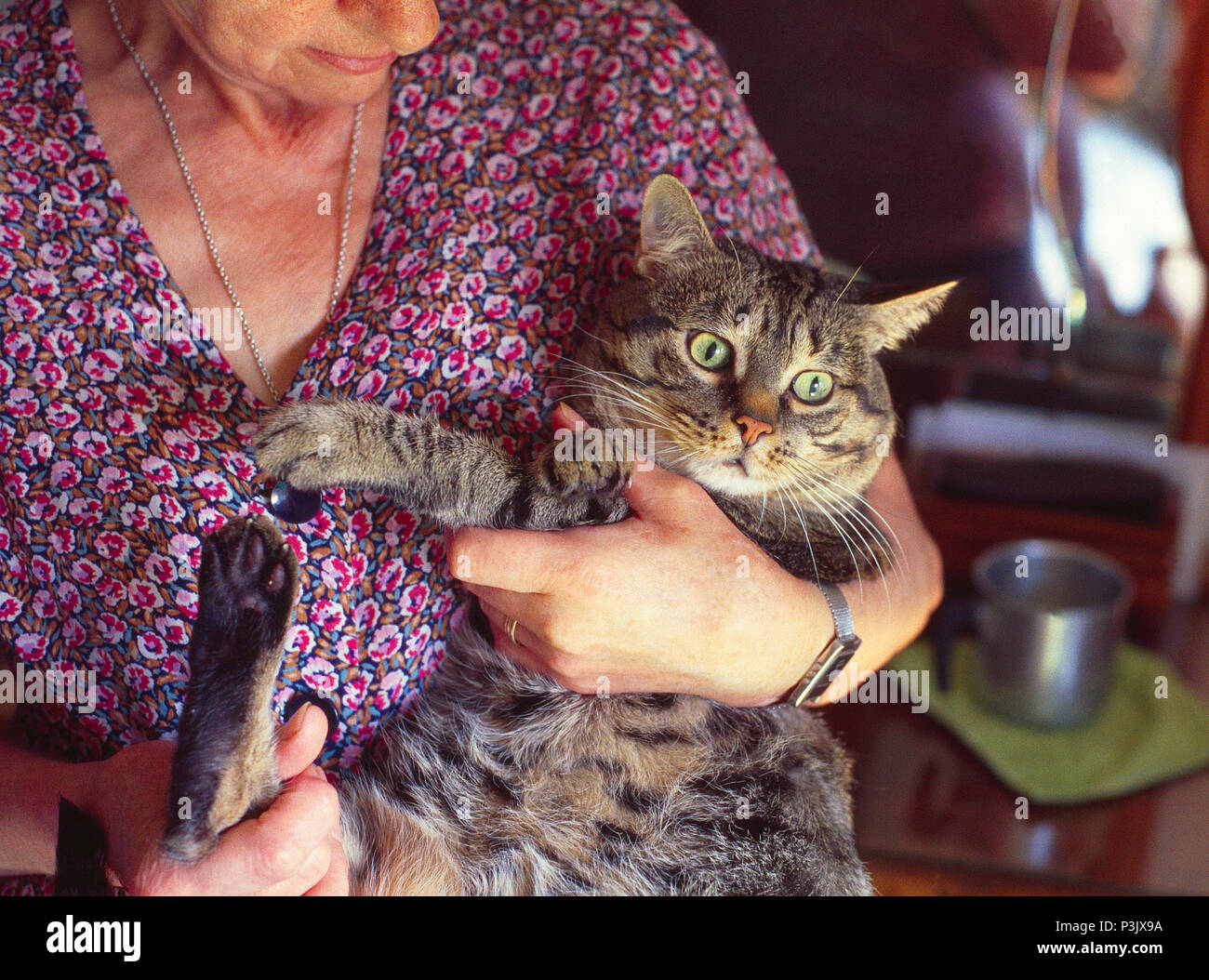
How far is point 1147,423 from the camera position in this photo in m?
1.85

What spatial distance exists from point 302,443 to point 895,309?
0.56 meters

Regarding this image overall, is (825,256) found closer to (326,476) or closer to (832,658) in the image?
(832,658)

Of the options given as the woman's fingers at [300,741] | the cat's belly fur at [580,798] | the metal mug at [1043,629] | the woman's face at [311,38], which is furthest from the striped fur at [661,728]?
the metal mug at [1043,629]

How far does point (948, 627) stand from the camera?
65.7 inches

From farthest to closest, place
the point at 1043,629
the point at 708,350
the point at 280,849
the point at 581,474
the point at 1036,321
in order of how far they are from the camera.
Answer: the point at 1036,321 → the point at 1043,629 → the point at 708,350 → the point at 581,474 → the point at 280,849

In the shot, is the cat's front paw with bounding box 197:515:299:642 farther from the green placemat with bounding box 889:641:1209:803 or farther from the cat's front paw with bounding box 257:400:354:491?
the green placemat with bounding box 889:641:1209:803

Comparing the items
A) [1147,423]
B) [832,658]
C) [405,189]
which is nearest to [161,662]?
[405,189]

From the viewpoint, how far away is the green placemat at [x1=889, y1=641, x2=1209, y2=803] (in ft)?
5.05

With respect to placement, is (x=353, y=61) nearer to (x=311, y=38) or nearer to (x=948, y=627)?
(x=311, y=38)

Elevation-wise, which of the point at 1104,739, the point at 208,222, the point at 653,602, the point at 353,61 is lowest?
the point at 1104,739

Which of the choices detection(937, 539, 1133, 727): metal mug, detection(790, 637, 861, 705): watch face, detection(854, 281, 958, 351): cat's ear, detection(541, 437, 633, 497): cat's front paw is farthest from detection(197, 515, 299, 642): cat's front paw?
detection(937, 539, 1133, 727): metal mug

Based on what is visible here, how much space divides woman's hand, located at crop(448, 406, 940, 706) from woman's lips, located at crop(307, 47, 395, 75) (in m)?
0.33

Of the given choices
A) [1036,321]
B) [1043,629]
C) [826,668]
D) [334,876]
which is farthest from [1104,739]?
[334,876]
